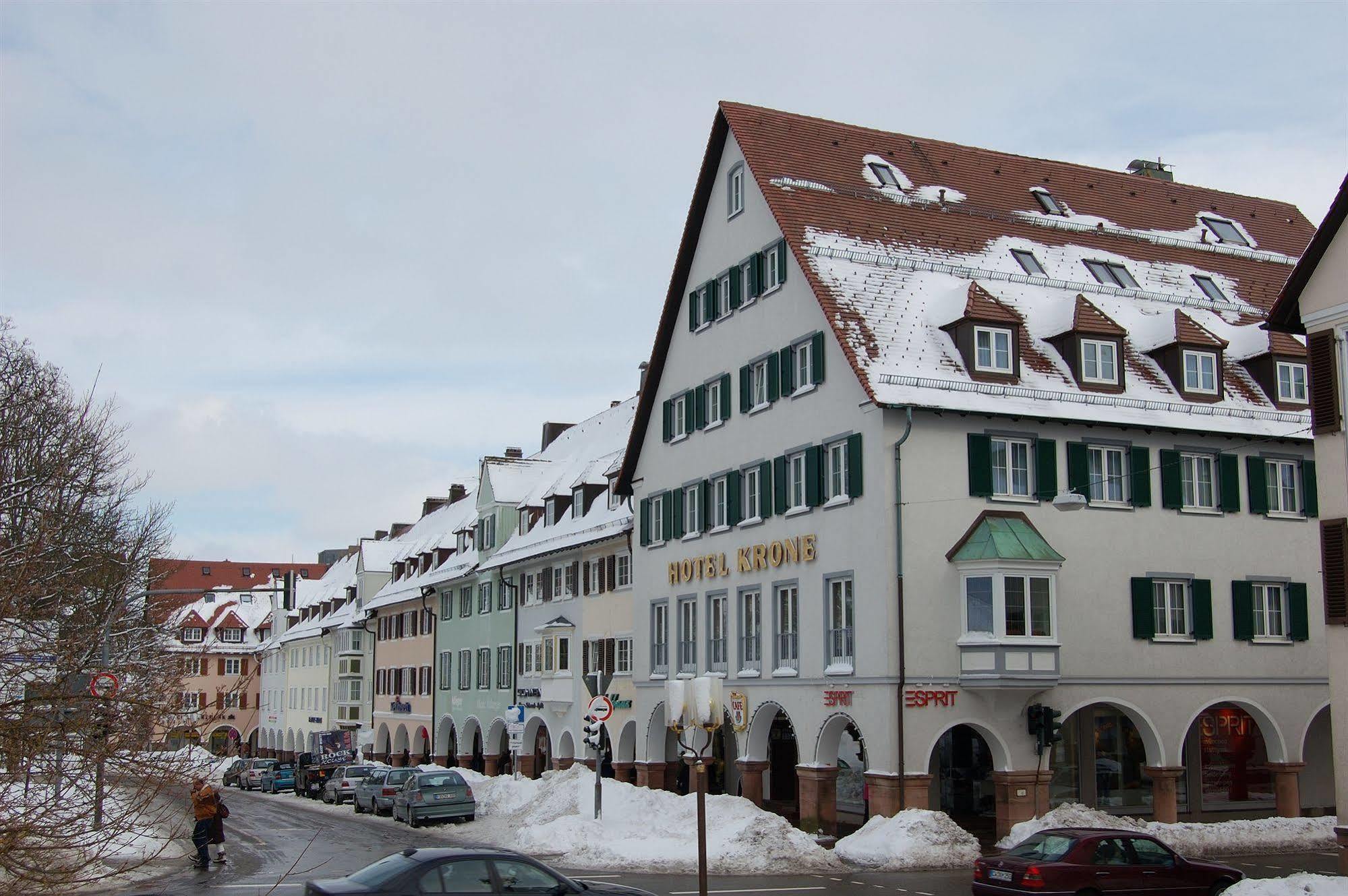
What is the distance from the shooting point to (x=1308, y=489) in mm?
38156

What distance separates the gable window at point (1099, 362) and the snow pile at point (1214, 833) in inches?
414

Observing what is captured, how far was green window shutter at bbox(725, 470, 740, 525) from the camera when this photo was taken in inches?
1581

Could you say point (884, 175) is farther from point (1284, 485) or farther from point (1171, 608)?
point (1171, 608)

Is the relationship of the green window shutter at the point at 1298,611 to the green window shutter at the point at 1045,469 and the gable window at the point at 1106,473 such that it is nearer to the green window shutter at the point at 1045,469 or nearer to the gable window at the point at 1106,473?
the gable window at the point at 1106,473

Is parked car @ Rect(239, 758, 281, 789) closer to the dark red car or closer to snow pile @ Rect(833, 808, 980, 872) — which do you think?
snow pile @ Rect(833, 808, 980, 872)

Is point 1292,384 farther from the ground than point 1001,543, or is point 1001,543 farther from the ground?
point 1292,384

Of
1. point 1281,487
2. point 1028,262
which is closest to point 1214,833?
point 1281,487

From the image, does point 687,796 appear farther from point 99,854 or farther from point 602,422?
point 602,422

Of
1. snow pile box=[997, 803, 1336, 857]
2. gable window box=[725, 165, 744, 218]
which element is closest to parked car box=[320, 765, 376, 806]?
gable window box=[725, 165, 744, 218]

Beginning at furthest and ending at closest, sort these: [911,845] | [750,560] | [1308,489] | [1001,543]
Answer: [750,560] < [1308,489] < [1001,543] < [911,845]

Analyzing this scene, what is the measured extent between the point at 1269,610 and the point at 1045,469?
8046 mm

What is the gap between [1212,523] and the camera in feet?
120

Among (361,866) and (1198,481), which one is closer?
(361,866)

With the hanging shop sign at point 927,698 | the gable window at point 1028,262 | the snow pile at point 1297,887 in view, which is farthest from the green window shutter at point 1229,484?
the snow pile at point 1297,887
